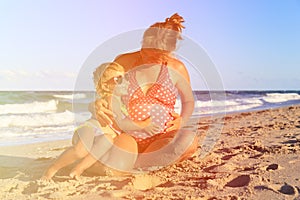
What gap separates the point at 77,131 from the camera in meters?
3.16

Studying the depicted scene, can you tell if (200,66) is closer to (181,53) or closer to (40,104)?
(181,53)

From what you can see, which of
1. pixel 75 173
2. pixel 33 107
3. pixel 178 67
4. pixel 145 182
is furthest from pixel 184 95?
pixel 33 107

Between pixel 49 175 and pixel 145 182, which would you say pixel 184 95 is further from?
pixel 49 175

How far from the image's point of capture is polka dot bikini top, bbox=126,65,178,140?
3357mm

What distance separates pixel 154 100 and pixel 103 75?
55 centimetres

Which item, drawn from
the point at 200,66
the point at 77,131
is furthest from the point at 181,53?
the point at 77,131

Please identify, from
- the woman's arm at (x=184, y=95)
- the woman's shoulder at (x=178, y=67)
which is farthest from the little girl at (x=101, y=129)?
the woman's shoulder at (x=178, y=67)

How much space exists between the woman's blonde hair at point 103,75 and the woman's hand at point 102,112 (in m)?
0.09

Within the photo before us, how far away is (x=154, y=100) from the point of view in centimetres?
343

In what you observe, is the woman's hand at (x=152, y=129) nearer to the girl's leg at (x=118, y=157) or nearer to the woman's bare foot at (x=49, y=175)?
the girl's leg at (x=118, y=157)

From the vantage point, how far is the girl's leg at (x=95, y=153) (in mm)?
3107

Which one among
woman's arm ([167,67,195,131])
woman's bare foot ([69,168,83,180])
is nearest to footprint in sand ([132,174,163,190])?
woman's bare foot ([69,168,83,180])

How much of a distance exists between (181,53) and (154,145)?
1.00m

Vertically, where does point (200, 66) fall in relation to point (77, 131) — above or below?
above
